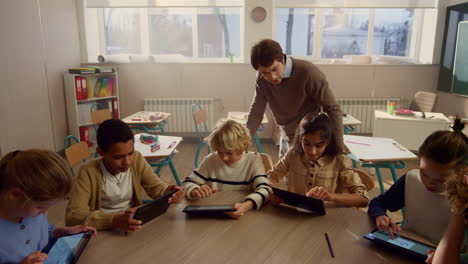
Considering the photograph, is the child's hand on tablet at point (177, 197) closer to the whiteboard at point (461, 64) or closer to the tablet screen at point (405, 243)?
the tablet screen at point (405, 243)

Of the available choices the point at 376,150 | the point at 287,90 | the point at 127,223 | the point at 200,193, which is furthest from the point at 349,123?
the point at 127,223

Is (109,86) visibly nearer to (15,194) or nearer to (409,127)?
(409,127)

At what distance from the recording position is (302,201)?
51.8 inches

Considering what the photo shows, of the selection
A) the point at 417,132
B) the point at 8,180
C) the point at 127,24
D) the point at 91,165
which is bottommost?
the point at 417,132

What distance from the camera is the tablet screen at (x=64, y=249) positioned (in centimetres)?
103

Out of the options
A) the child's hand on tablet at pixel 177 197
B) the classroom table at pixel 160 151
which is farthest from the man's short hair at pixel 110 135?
the classroom table at pixel 160 151

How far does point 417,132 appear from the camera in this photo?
3869 mm

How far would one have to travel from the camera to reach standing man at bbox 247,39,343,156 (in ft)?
6.25

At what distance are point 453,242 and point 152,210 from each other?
957 mm

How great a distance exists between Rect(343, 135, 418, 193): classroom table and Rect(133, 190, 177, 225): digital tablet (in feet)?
5.63

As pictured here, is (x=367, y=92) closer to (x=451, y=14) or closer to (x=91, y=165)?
(x=451, y=14)

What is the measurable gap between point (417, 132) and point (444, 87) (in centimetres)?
191

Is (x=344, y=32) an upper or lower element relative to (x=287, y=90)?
upper

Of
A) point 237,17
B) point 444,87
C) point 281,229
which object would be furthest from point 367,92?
point 281,229
